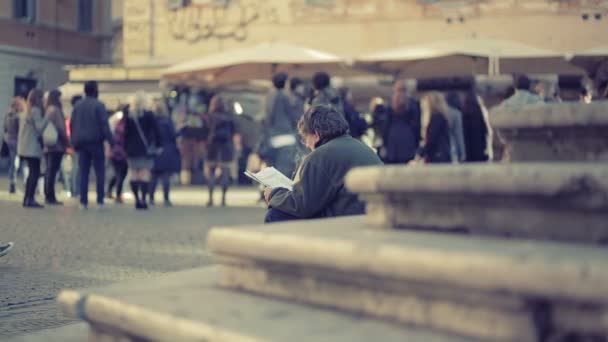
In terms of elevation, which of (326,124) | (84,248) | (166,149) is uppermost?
(326,124)

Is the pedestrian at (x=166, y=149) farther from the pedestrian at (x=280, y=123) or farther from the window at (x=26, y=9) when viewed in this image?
the window at (x=26, y=9)

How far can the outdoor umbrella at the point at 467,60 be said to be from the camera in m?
17.8

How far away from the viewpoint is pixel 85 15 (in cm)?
4025

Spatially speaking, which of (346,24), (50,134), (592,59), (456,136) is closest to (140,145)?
(50,134)

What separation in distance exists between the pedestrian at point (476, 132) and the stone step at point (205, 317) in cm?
1127

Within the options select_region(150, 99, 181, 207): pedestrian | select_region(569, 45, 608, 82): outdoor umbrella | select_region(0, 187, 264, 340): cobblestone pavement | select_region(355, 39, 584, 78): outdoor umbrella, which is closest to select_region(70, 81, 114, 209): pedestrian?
select_region(0, 187, 264, 340): cobblestone pavement

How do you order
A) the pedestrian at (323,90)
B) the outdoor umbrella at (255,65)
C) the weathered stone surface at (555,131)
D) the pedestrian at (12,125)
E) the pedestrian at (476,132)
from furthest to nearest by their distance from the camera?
1. the outdoor umbrella at (255,65)
2. the pedestrian at (12,125)
3. the pedestrian at (476,132)
4. the pedestrian at (323,90)
5. the weathered stone surface at (555,131)

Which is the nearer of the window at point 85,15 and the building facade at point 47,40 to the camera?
the building facade at point 47,40

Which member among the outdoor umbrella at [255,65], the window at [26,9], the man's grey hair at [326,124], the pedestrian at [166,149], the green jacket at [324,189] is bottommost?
the pedestrian at [166,149]

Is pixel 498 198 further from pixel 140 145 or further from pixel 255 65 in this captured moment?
pixel 255 65

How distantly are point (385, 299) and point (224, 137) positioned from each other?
13.9 m

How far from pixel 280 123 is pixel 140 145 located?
2.53m

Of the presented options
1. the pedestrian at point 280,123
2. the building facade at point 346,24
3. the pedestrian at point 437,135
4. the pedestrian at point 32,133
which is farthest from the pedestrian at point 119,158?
the building facade at point 346,24

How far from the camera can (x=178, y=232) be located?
11.6m
